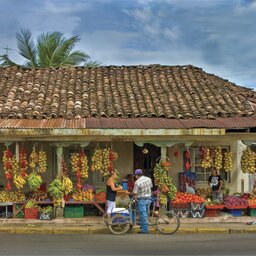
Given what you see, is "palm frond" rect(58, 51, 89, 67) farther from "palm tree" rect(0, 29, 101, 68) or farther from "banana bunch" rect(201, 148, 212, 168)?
"banana bunch" rect(201, 148, 212, 168)

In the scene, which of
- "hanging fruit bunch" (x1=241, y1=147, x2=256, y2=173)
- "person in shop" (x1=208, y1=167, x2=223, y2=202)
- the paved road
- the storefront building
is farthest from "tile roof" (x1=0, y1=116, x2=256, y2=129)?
the paved road

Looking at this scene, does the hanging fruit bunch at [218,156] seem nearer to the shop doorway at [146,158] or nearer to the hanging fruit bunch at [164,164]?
the hanging fruit bunch at [164,164]

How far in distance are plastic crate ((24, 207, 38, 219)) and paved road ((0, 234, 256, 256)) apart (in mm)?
1538

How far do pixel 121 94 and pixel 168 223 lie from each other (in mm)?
5317

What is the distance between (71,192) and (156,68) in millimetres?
6925

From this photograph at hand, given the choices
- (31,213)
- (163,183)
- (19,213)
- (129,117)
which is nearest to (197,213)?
(163,183)

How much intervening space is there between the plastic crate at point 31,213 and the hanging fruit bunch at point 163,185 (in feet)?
12.3

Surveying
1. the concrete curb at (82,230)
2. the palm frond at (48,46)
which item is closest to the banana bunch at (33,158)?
the concrete curb at (82,230)

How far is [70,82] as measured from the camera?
635 inches

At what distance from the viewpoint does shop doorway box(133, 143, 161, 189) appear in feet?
49.5

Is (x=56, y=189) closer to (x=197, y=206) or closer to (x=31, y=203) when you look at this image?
(x=31, y=203)

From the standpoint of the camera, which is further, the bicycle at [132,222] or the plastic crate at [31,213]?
the plastic crate at [31,213]

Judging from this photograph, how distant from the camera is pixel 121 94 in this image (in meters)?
15.0

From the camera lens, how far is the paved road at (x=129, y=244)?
8.81 meters
